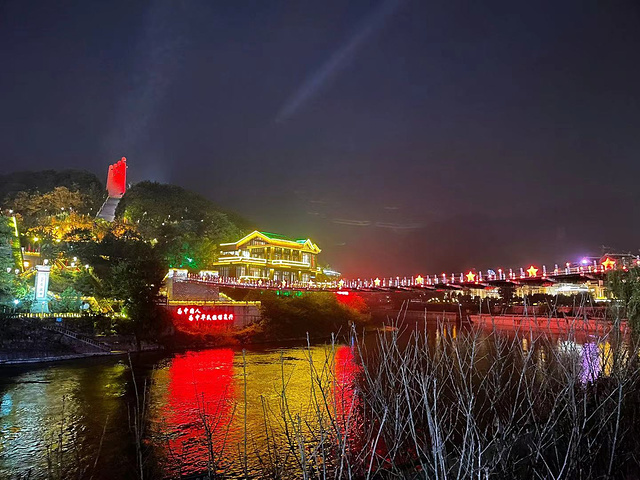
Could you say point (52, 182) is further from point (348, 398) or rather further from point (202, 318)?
point (348, 398)

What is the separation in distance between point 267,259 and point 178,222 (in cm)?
1002

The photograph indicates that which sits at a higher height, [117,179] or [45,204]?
[117,179]

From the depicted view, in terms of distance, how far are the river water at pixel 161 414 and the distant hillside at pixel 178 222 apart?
1885cm

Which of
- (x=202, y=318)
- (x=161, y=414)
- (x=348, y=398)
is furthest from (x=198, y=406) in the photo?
(x=202, y=318)

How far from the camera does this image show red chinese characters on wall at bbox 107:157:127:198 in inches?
2359

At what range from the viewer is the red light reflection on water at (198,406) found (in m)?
10.7

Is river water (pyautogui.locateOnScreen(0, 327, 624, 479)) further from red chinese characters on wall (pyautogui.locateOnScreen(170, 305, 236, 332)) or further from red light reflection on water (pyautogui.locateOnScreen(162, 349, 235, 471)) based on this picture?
red chinese characters on wall (pyautogui.locateOnScreen(170, 305, 236, 332))

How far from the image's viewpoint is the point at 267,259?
4931cm

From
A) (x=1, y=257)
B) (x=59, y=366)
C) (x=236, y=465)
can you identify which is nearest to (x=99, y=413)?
(x=236, y=465)

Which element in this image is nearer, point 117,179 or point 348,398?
point 348,398


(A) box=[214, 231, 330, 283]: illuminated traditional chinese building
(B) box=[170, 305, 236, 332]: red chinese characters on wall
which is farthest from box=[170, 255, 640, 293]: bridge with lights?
Answer: (A) box=[214, 231, 330, 283]: illuminated traditional chinese building

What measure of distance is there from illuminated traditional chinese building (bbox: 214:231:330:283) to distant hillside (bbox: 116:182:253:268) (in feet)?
6.57

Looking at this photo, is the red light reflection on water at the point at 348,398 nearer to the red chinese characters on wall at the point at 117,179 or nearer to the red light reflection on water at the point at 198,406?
the red light reflection on water at the point at 198,406

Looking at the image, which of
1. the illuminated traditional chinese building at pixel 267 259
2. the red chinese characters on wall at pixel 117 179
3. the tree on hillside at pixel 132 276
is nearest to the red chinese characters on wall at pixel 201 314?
the tree on hillside at pixel 132 276
